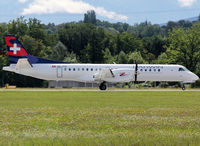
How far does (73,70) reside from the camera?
47.9 metres

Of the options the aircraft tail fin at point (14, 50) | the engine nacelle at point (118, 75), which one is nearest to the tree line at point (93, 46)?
the aircraft tail fin at point (14, 50)

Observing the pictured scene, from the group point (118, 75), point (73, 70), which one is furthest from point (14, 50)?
point (118, 75)

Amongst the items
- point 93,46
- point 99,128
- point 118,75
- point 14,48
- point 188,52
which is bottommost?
point 99,128

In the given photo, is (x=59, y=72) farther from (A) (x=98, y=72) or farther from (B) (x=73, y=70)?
(A) (x=98, y=72)

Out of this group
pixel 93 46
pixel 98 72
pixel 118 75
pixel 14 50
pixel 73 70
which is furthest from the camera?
Result: pixel 93 46

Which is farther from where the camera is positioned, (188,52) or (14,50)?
(188,52)

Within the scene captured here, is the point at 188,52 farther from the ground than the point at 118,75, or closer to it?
farther from the ground

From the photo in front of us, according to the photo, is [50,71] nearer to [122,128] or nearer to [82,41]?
[122,128]

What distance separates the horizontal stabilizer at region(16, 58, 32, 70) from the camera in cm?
4553

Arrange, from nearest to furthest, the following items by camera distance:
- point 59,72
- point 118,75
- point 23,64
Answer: point 23,64, point 118,75, point 59,72

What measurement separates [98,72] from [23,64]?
32.5ft

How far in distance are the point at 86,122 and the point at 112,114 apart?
2924 millimetres

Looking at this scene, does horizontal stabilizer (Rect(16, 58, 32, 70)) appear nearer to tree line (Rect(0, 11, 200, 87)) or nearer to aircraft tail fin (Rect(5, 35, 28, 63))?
aircraft tail fin (Rect(5, 35, 28, 63))

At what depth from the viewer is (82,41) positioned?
11981cm
